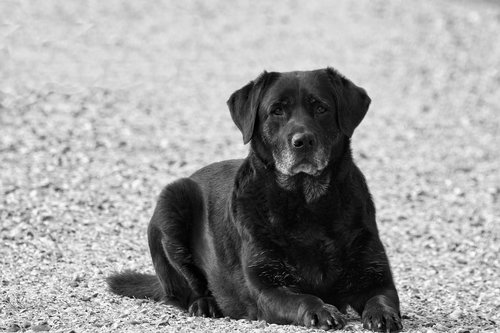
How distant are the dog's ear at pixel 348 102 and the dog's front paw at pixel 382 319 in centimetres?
128

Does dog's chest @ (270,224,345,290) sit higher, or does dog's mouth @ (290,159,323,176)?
dog's mouth @ (290,159,323,176)

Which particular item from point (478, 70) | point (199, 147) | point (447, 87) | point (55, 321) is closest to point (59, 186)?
point (199, 147)

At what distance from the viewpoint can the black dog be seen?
6.51m

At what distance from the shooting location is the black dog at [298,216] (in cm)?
651

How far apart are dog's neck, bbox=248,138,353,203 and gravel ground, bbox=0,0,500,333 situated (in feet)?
3.07

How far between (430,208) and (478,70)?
404 inches

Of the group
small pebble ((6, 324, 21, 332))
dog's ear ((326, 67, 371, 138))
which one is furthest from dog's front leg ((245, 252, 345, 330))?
small pebble ((6, 324, 21, 332))

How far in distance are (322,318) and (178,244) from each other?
6.77 ft

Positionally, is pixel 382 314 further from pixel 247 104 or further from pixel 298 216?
pixel 247 104

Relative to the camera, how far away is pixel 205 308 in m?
7.29

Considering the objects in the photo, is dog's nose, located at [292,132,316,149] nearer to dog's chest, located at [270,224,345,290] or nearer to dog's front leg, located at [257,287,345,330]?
dog's chest, located at [270,224,345,290]

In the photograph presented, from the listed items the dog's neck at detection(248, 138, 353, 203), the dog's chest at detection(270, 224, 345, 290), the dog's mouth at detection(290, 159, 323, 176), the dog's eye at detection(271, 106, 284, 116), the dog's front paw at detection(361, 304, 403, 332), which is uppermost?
the dog's eye at detection(271, 106, 284, 116)

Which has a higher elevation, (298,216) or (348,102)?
(348,102)

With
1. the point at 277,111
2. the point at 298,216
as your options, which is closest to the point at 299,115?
the point at 277,111
